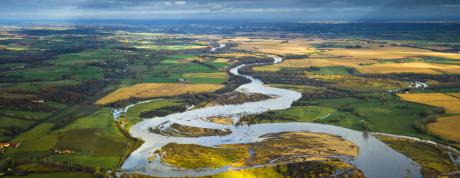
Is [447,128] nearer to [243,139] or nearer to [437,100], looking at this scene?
[437,100]

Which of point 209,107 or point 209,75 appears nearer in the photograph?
point 209,107

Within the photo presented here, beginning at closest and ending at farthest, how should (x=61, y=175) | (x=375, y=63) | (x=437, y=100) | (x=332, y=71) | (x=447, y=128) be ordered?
(x=61, y=175) → (x=447, y=128) → (x=437, y=100) → (x=332, y=71) → (x=375, y=63)

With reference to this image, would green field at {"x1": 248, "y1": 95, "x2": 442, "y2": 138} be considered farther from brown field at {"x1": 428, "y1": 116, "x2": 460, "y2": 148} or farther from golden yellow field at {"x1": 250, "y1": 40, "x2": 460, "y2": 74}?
golden yellow field at {"x1": 250, "y1": 40, "x2": 460, "y2": 74}

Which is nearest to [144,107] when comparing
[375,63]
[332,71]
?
[332,71]

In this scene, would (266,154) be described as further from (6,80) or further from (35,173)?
(6,80)

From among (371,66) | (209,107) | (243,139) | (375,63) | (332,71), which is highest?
(375,63)

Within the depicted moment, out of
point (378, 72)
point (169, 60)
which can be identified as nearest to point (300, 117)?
point (378, 72)

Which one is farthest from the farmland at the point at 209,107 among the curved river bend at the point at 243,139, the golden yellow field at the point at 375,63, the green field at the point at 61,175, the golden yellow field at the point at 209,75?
the curved river bend at the point at 243,139
